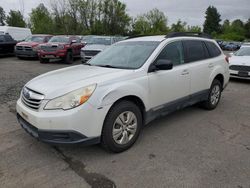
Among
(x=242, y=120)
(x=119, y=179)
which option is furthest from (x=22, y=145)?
(x=242, y=120)

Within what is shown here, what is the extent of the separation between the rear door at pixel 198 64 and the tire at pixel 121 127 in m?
1.63

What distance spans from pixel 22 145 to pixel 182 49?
10.7 ft

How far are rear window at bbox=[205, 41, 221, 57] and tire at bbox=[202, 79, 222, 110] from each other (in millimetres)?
621

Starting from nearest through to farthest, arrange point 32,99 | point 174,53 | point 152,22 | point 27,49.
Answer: point 32,99 → point 174,53 → point 27,49 → point 152,22

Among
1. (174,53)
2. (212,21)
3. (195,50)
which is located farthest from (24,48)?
(212,21)

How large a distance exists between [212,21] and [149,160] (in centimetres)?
9553

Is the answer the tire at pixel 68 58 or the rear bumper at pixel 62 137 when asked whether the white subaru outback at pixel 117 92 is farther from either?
the tire at pixel 68 58

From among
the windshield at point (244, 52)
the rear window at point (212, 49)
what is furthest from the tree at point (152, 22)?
the rear window at point (212, 49)

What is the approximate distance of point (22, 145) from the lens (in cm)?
355

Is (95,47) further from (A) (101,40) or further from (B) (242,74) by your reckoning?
(B) (242,74)

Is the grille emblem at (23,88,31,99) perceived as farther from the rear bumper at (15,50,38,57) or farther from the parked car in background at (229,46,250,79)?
the rear bumper at (15,50,38,57)

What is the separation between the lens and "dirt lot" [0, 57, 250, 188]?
270 cm

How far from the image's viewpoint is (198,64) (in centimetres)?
462

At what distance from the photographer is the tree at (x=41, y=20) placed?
40.5m
